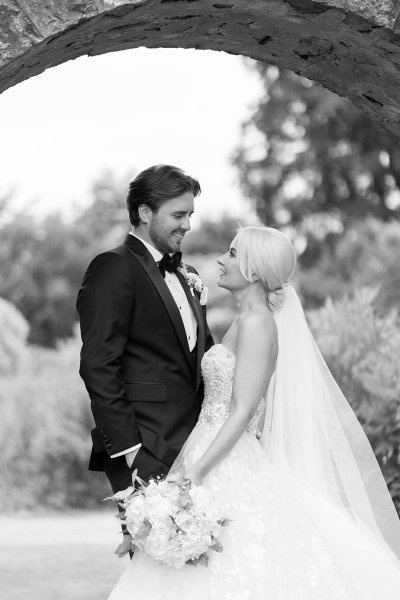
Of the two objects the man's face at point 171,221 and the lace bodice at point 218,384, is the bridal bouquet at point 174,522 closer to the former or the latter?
the lace bodice at point 218,384

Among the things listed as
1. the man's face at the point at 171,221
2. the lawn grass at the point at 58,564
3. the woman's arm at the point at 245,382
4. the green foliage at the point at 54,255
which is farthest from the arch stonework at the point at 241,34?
the green foliage at the point at 54,255

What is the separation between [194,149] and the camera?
3030cm

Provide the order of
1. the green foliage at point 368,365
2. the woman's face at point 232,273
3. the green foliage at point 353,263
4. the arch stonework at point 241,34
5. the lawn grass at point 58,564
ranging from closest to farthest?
the arch stonework at point 241,34 < the woman's face at point 232,273 < the green foliage at point 368,365 < the lawn grass at point 58,564 < the green foliage at point 353,263

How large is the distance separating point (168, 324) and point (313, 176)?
59.9 ft

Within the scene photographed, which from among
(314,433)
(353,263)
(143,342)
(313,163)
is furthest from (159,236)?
(313,163)

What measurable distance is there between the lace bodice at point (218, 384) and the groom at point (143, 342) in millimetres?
119

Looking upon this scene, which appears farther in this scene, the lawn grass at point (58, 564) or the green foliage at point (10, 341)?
the green foliage at point (10, 341)

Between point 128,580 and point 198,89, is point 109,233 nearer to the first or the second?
point 198,89

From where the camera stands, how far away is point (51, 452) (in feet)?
37.5

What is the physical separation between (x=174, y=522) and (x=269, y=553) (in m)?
0.47

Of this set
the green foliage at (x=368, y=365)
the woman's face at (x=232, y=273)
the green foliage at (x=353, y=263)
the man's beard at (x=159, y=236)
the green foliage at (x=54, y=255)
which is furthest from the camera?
the green foliage at (x=54, y=255)

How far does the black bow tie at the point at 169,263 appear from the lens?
4.15 meters

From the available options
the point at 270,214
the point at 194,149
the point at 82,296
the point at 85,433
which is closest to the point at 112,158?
the point at 194,149

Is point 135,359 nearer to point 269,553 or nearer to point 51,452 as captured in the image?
point 269,553
